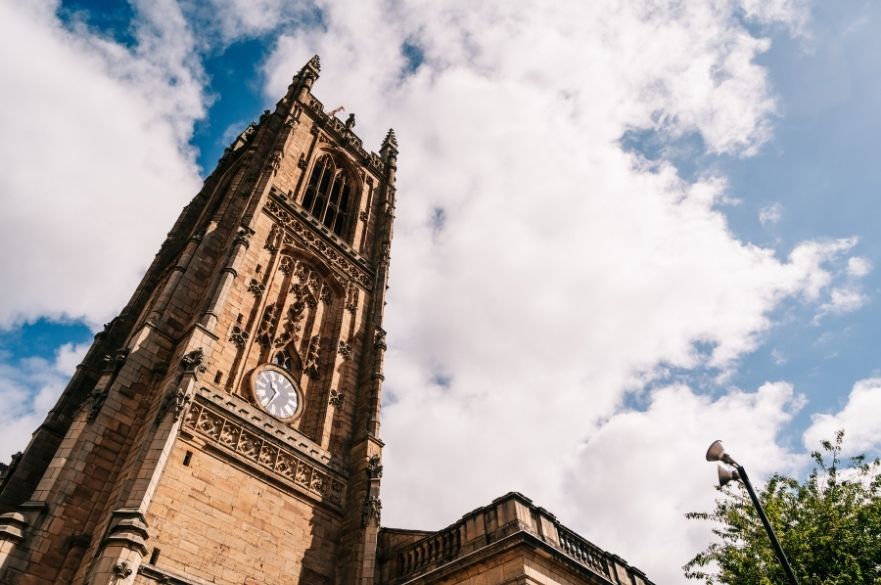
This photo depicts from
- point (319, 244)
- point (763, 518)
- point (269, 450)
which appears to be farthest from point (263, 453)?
point (763, 518)

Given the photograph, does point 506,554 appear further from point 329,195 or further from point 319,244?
point 329,195

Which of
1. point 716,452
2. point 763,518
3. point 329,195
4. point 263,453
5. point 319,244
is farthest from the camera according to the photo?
point 329,195

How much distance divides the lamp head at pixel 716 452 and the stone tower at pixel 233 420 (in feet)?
34.9

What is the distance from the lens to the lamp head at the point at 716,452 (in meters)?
10.5

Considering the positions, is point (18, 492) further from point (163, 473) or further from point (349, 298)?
point (349, 298)

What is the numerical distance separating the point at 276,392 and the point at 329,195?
13.5 metres

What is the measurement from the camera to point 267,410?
781 inches

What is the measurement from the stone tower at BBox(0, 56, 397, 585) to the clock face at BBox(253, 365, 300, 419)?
0.23 ft

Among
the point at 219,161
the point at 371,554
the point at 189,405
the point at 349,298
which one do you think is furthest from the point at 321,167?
the point at 371,554

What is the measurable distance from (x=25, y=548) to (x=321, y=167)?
23353 millimetres

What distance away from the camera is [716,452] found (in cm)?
1061

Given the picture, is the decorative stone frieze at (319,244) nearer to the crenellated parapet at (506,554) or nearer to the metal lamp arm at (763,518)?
the crenellated parapet at (506,554)

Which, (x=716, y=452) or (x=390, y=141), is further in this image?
(x=390, y=141)

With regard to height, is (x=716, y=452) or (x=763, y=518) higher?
(x=716, y=452)
